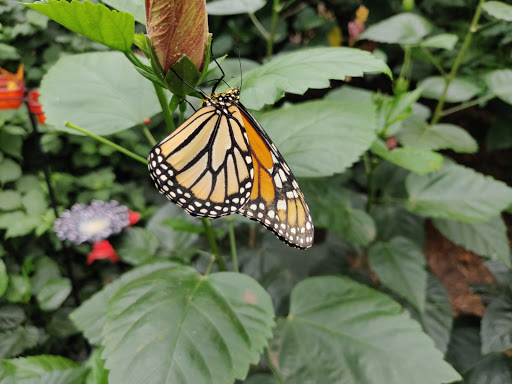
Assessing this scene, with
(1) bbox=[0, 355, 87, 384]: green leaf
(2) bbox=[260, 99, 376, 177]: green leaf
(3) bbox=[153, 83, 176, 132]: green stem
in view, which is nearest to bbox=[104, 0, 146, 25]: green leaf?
(3) bbox=[153, 83, 176, 132]: green stem

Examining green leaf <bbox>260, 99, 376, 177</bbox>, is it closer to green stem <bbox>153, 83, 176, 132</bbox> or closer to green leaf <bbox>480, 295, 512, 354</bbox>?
green stem <bbox>153, 83, 176, 132</bbox>

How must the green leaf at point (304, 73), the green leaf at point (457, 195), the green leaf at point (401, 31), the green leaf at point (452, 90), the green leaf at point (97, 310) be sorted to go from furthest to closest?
the green leaf at point (452, 90)
the green leaf at point (401, 31)
the green leaf at point (457, 195)
the green leaf at point (97, 310)
the green leaf at point (304, 73)

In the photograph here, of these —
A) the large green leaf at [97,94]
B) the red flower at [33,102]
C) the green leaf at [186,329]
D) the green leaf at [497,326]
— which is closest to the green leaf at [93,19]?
the large green leaf at [97,94]

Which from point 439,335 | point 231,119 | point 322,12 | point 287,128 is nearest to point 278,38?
point 322,12

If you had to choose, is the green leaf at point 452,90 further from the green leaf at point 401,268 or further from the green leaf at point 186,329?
the green leaf at point 186,329

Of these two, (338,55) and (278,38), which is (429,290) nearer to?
(338,55)
